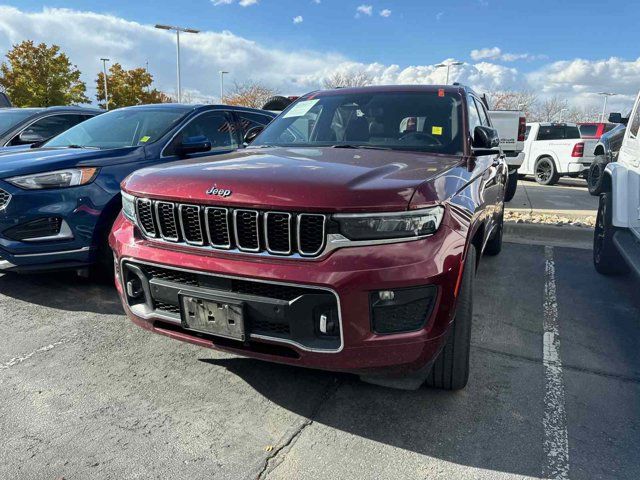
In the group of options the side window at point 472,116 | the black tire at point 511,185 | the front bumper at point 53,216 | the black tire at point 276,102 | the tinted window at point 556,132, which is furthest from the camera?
the tinted window at point 556,132

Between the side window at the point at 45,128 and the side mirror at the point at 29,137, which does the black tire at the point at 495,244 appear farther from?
the side window at the point at 45,128

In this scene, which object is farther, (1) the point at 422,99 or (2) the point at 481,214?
(1) the point at 422,99

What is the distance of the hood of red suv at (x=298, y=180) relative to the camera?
6.80 feet

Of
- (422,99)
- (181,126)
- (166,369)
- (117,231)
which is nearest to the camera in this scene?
(117,231)

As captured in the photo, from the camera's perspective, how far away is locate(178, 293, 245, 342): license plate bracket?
222 cm

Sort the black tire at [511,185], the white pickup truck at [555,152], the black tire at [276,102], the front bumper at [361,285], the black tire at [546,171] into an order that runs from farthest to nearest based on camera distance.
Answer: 1. the black tire at [546,171]
2. the white pickup truck at [555,152]
3. the black tire at [276,102]
4. the black tire at [511,185]
5. the front bumper at [361,285]

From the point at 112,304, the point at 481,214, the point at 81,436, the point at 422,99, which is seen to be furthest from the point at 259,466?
the point at 422,99

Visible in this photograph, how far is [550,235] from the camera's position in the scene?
6.84 metres

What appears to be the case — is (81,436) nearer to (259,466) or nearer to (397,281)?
(259,466)

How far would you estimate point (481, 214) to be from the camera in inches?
124

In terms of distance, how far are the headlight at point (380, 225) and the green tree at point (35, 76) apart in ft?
104

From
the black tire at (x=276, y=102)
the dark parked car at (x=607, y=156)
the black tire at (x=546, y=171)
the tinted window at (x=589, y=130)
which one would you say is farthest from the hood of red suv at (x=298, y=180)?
the tinted window at (x=589, y=130)

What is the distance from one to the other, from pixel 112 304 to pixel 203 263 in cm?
219

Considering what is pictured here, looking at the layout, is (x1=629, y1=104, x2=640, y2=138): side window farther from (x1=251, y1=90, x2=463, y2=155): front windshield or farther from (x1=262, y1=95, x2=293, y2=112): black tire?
(x1=262, y1=95, x2=293, y2=112): black tire
